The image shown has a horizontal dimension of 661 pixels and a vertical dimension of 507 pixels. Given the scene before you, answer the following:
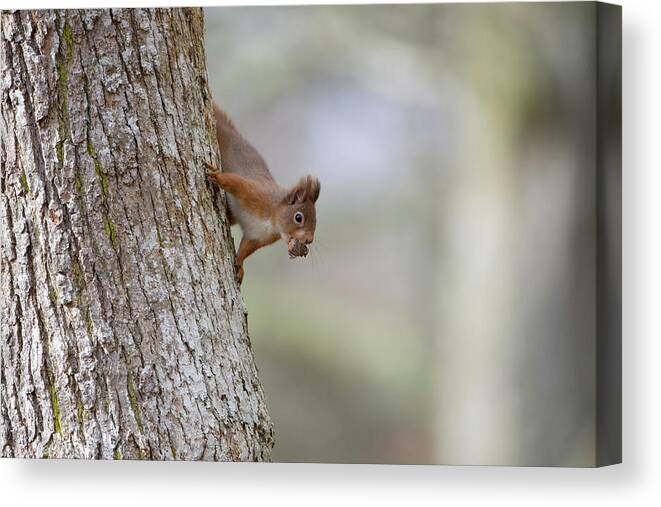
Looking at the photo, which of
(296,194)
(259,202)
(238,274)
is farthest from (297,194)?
(238,274)

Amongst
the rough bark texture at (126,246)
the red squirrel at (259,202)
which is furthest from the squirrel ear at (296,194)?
the rough bark texture at (126,246)

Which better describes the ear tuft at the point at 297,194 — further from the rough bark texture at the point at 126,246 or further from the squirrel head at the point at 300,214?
the rough bark texture at the point at 126,246

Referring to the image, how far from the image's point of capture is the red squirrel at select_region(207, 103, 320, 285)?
2914 millimetres

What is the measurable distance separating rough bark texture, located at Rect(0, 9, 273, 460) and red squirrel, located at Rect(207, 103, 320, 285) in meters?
0.06

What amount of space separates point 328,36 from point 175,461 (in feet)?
4.26

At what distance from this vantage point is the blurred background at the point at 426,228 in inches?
114

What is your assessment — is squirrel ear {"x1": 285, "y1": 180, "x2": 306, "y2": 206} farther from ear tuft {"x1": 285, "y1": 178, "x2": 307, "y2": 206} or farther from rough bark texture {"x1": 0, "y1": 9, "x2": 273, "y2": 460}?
rough bark texture {"x1": 0, "y1": 9, "x2": 273, "y2": 460}

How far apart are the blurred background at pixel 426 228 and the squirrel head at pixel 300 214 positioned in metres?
0.03

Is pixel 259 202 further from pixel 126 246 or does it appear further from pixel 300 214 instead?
pixel 126 246

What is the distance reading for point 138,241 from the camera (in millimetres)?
2850

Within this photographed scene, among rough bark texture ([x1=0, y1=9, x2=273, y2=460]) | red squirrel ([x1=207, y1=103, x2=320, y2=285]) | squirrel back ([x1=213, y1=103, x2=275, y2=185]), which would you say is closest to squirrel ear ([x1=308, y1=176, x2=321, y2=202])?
red squirrel ([x1=207, y1=103, x2=320, y2=285])

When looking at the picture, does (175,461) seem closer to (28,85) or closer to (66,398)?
(66,398)

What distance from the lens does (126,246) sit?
2855 mm

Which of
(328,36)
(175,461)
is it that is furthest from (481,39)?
(175,461)
